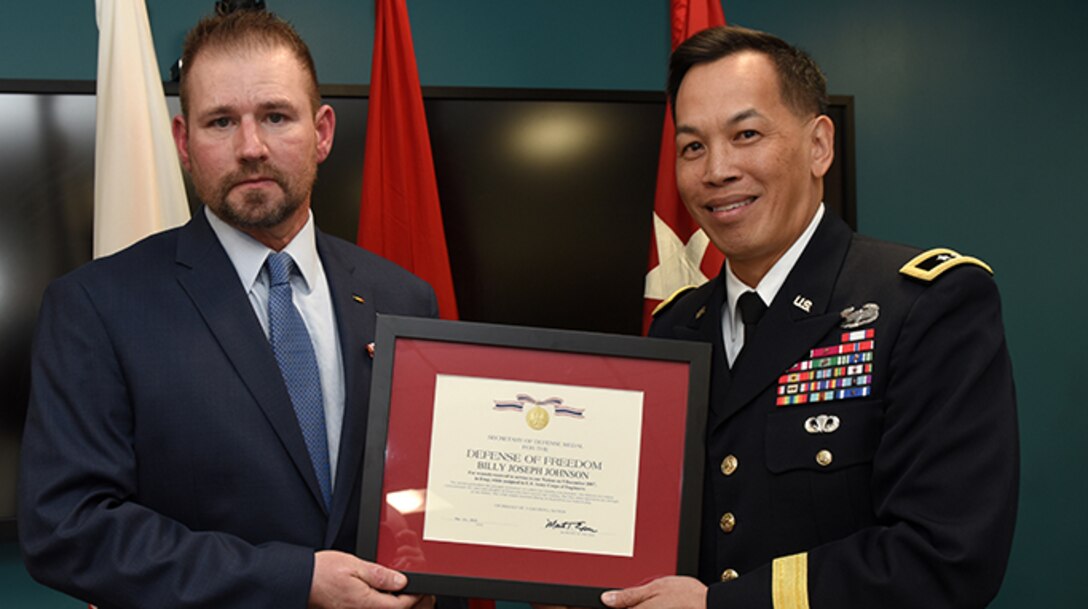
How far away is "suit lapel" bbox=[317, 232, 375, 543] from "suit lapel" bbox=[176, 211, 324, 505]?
0.16ft

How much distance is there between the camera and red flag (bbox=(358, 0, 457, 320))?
3092mm

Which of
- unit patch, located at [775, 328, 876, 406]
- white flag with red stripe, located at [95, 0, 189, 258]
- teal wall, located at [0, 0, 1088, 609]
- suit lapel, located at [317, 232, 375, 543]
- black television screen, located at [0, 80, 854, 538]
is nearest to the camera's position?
unit patch, located at [775, 328, 876, 406]

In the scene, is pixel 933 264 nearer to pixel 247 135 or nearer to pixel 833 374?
pixel 833 374

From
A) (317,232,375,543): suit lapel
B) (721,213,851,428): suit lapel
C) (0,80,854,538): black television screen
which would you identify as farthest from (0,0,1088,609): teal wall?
(721,213,851,428): suit lapel

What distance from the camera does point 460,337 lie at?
180 centimetres

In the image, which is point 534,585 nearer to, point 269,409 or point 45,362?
point 269,409

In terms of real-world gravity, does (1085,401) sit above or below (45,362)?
above

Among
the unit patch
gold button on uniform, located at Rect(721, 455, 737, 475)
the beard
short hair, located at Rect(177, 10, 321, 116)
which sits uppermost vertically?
short hair, located at Rect(177, 10, 321, 116)

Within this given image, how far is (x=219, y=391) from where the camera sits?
6.00 feet

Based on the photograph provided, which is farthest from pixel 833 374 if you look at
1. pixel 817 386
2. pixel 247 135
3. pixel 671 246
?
pixel 671 246

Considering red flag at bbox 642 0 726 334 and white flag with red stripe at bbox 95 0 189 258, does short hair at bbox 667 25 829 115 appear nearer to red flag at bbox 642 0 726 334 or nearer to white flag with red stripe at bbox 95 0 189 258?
red flag at bbox 642 0 726 334

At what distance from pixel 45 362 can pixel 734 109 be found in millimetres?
1309

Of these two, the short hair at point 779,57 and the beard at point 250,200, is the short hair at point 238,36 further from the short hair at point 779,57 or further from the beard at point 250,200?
the short hair at point 779,57

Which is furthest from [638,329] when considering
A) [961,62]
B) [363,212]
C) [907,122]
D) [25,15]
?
[25,15]
